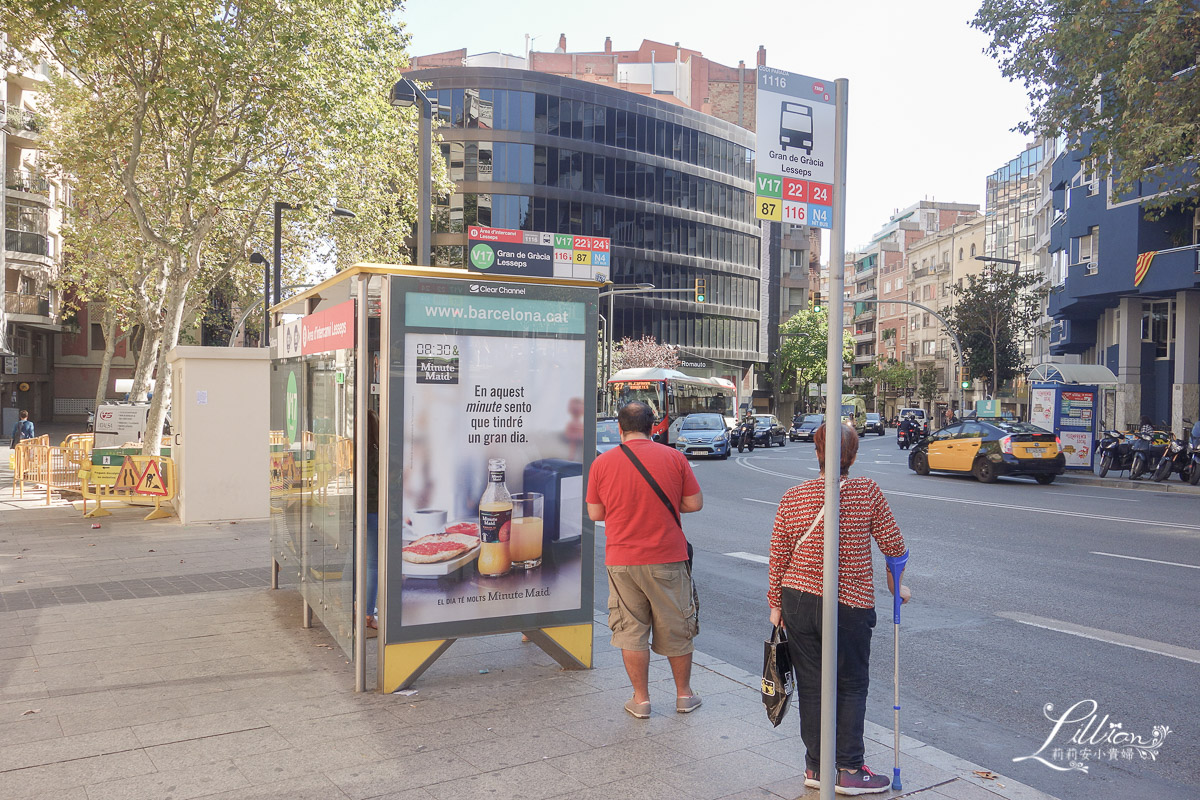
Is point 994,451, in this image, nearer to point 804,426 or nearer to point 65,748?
point 65,748

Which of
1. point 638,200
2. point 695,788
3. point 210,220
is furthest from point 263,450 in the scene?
point 638,200

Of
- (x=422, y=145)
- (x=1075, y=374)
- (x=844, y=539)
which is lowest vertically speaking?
(x=844, y=539)

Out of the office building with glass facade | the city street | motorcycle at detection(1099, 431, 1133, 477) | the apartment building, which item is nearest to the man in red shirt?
the city street

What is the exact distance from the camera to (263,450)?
1420 cm

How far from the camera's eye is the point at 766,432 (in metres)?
42.6

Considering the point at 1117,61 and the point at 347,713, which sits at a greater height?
the point at 1117,61

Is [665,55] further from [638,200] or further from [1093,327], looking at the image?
[1093,327]

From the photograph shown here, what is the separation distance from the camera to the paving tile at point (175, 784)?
4.08 metres

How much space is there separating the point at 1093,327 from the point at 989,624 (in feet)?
130

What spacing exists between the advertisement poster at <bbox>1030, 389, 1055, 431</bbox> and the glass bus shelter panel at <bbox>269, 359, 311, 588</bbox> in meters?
22.8

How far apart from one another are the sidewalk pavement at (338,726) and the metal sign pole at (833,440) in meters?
0.76

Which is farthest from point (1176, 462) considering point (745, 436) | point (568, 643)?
point (568, 643)

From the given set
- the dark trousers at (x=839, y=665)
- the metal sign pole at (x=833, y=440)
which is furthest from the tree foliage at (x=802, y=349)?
the metal sign pole at (x=833, y=440)

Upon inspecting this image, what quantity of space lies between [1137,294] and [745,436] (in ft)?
49.1
